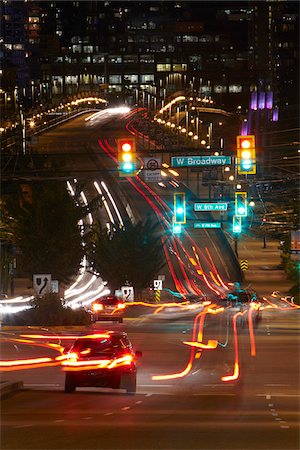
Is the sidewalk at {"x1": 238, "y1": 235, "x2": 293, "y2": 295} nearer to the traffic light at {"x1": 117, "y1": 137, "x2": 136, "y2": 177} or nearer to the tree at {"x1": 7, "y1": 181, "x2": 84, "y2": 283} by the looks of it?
the tree at {"x1": 7, "y1": 181, "x2": 84, "y2": 283}

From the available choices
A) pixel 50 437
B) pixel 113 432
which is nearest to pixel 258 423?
pixel 113 432

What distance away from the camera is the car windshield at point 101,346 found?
24.0m

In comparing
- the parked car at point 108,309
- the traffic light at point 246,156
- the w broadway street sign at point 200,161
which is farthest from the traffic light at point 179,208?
the traffic light at point 246,156

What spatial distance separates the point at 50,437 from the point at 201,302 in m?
60.0

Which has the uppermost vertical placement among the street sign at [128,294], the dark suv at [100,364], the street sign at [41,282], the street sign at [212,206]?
the dark suv at [100,364]

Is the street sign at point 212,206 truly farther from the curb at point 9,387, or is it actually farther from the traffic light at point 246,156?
the curb at point 9,387

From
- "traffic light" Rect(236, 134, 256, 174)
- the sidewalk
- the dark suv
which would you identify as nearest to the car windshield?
the dark suv

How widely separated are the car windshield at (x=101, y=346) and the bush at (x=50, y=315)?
24.8 meters

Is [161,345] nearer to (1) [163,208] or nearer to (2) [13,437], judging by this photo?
(2) [13,437]

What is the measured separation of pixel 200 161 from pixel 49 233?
32.9m

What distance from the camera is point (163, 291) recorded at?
8594 centimetres

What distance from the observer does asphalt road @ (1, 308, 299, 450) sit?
16438 mm

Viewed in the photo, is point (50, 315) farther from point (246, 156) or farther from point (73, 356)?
point (73, 356)

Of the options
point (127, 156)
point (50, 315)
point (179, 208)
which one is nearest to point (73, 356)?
point (127, 156)
